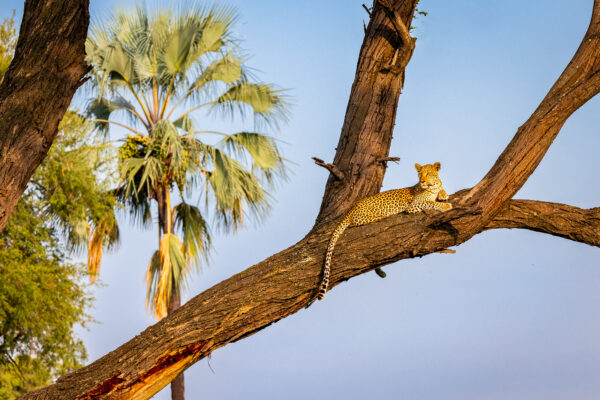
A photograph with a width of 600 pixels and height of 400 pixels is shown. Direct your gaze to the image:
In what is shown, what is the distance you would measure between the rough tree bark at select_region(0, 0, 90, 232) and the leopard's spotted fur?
247 centimetres

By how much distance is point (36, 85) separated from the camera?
215 inches

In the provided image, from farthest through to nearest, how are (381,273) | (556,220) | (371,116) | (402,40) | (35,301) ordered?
(35,301), (402,40), (371,116), (381,273), (556,220)

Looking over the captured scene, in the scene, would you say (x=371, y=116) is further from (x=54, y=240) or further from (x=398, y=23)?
(x=54, y=240)

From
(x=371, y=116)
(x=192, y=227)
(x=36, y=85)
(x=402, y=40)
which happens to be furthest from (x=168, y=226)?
(x=36, y=85)

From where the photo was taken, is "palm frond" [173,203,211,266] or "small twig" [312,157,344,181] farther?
"palm frond" [173,203,211,266]

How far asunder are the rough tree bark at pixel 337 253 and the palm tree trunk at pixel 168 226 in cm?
913

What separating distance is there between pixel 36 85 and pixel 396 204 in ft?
10.4

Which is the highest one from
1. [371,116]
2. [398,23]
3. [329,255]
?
[398,23]

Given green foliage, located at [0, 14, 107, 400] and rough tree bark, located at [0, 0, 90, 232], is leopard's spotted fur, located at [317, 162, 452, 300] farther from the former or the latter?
green foliage, located at [0, 14, 107, 400]

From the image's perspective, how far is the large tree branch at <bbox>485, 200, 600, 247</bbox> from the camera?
19.2 feet

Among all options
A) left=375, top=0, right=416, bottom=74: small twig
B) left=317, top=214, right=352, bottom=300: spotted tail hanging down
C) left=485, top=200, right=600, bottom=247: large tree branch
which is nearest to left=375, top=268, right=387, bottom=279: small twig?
left=317, top=214, right=352, bottom=300: spotted tail hanging down

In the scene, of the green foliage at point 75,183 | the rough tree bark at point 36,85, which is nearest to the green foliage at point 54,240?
the green foliage at point 75,183

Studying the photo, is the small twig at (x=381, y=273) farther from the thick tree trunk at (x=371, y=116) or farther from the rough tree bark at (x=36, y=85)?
the rough tree bark at (x=36, y=85)

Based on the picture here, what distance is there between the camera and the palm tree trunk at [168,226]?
14227 mm
